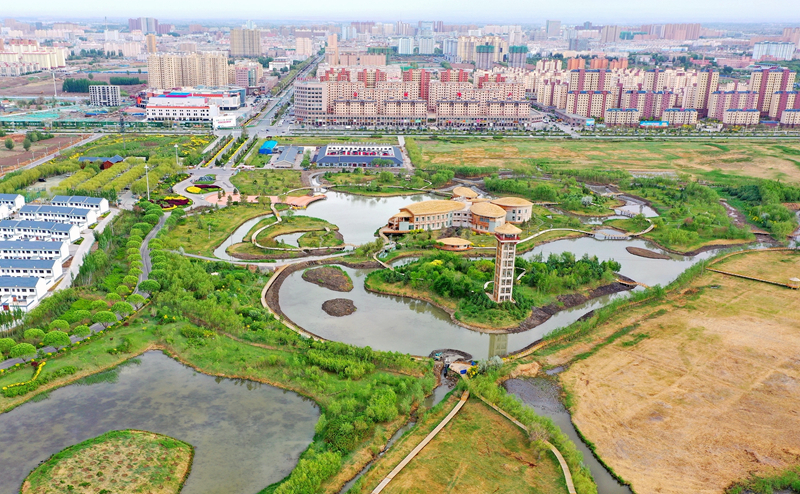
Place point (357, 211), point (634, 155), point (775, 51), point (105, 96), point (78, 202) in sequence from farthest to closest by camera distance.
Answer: point (775, 51), point (105, 96), point (634, 155), point (357, 211), point (78, 202)

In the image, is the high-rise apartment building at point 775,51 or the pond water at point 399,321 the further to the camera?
the high-rise apartment building at point 775,51

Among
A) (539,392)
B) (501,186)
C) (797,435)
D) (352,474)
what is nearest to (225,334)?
(352,474)

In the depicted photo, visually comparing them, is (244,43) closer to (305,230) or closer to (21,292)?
(305,230)

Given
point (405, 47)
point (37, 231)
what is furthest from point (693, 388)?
point (405, 47)

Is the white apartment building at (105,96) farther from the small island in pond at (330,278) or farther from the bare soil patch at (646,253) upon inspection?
the bare soil patch at (646,253)

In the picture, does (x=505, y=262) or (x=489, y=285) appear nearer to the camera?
(x=505, y=262)

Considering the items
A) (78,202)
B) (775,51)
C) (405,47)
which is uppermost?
(775,51)

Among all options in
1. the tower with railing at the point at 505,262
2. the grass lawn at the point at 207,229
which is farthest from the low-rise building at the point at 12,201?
the tower with railing at the point at 505,262
